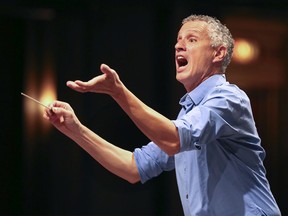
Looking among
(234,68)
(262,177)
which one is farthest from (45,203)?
(262,177)

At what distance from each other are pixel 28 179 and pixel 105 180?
20.2 inches

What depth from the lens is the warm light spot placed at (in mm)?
4953

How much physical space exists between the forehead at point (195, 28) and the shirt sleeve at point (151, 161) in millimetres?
462

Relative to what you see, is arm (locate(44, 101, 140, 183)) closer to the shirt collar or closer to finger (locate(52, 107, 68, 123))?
finger (locate(52, 107, 68, 123))

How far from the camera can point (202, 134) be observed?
196 centimetres

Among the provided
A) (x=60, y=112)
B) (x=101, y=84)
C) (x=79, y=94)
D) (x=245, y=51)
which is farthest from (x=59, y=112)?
(x=245, y=51)

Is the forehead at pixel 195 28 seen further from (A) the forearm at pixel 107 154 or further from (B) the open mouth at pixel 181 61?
(A) the forearm at pixel 107 154

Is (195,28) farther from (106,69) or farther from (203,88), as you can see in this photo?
(106,69)

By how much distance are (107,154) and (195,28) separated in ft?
1.81

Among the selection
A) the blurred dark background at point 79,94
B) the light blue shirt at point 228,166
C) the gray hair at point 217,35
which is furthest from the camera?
the blurred dark background at point 79,94

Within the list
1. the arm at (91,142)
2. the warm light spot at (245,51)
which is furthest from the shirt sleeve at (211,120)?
the warm light spot at (245,51)

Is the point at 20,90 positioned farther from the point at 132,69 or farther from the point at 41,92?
the point at 132,69

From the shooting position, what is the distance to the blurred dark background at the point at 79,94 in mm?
4469

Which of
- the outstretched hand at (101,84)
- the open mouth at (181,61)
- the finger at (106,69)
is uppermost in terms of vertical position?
the open mouth at (181,61)
